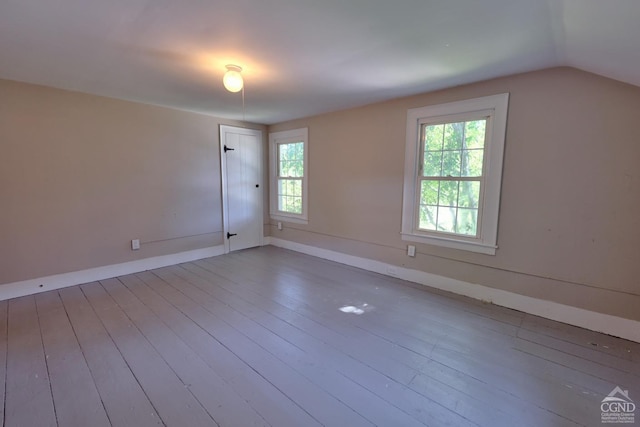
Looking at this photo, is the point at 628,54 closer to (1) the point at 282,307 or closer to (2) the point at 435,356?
(2) the point at 435,356

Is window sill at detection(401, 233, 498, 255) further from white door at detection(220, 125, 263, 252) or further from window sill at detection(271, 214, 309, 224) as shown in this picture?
white door at detection(220, 125, 263, 252)

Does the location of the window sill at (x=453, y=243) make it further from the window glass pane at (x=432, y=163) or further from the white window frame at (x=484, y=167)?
the window glass pane at (x=432, y=163)

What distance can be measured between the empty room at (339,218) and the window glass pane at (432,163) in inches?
0.9

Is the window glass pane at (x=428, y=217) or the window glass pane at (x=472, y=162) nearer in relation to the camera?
the window glass pane at (x=472, y=162)

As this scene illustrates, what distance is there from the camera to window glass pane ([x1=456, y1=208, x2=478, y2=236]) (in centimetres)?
293

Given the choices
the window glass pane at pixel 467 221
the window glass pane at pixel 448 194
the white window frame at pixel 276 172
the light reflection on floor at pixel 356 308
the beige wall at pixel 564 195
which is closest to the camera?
the beige wall at pixel 564 195

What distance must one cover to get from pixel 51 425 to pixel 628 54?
389cm

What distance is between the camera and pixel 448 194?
3.10 m

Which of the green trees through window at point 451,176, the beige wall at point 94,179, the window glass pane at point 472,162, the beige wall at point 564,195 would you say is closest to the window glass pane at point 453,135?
the green trees through window at point 451,176

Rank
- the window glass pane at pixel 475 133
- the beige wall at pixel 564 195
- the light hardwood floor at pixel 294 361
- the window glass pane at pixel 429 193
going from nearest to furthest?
the light hardwood floor at pixel 294 361 → the beige wall at pixel 564 195 → the window glass pane at pixel 475 133 → the window glass pane at pixel 429 193

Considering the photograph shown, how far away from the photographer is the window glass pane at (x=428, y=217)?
3.23 metres

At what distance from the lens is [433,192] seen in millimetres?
3213

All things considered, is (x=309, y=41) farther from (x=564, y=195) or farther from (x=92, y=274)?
(x=92, y=274)

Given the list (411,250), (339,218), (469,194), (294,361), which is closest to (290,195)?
(339,218)
